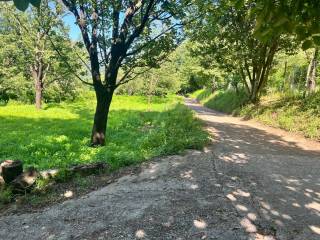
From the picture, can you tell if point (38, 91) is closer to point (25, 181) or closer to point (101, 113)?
Answer: point (101, 113)

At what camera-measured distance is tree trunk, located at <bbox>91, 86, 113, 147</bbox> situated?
1343 cm

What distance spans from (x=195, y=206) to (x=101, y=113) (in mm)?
7543

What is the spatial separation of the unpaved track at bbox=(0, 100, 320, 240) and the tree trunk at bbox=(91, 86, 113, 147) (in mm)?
4562

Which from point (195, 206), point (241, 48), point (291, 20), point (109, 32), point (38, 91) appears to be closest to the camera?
point (291, 20)

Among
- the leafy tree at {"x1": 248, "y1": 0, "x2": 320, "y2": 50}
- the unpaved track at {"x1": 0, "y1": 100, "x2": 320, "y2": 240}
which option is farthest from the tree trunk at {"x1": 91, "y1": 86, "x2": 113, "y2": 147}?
the leafy tree at {"x1": 248, "y1": 0, "x2": 320, "y2": 50}

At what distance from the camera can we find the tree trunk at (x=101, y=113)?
1343cm

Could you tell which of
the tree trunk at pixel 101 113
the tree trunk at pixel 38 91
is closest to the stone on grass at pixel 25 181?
the tree trunk at pixel 101 113

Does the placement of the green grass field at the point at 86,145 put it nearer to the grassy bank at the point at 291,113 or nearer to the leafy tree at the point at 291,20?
the grassy bank at the point at 291,113

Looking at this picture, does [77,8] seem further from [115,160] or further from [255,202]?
[255,202]

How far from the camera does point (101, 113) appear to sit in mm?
13516

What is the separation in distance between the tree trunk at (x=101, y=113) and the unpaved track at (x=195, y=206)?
4562 millimetres

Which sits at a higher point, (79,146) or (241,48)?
(241,48)

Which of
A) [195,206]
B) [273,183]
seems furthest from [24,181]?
[273,183]

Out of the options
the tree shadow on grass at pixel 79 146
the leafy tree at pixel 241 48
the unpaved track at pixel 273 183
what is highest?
the leafy tree at pixel 241 48
